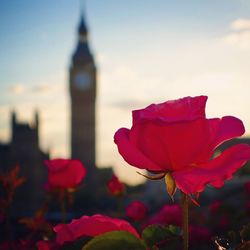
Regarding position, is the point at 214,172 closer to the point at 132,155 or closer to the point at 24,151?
the point at 132,155

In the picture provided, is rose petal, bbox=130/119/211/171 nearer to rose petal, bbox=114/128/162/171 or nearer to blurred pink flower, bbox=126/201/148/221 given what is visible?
rose petal, bbox=114/128/162/171

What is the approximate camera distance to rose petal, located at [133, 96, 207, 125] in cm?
58

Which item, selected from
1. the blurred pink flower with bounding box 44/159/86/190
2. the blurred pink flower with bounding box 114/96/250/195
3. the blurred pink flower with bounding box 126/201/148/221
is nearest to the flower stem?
the blurred pink flower with bounding box 114/96/250/195

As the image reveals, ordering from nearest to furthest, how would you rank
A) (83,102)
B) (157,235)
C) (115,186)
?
(157,235)
(115,186)
(83,102)

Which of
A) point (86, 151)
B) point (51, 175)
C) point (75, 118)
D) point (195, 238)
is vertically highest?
point (51, 175)

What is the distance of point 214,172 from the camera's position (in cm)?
54

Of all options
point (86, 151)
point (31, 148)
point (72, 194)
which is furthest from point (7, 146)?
point (72, 194)

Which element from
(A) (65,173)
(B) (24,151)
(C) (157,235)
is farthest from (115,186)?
(B) (24,151)

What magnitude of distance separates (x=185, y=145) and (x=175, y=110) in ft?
0.18

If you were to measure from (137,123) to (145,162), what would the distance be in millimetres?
50

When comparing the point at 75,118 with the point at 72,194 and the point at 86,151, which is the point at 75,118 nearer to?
the point at 86,151

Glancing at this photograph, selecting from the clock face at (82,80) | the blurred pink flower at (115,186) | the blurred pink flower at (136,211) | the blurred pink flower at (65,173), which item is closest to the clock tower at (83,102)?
the clock face at (82,80)

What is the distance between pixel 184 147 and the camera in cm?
56

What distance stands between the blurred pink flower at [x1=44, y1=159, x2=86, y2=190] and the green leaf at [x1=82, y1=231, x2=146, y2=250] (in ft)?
2.19
